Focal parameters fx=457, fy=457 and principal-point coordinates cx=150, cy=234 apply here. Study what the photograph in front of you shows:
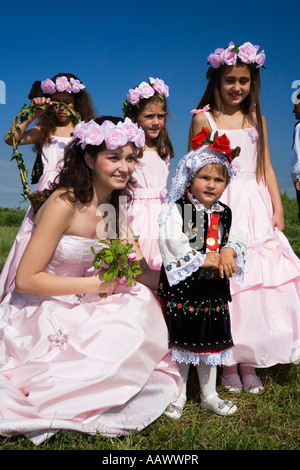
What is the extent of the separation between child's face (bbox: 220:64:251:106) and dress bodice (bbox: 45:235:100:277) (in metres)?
1.84

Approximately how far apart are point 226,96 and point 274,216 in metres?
1.16

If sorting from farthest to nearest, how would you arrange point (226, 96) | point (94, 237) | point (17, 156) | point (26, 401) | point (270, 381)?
1. point (17, 156)
2. point (226, 96)
3. point (270, 381)
4. point (94, 237)
5. point (26, 401)

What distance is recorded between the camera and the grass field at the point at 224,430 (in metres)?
2.71

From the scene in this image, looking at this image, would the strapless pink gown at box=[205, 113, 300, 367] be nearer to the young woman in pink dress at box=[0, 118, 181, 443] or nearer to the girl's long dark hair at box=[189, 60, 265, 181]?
the girl's long dark hair at box=[189, 60, 265, 181]

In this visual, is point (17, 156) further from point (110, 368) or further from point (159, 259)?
point (110, 368)

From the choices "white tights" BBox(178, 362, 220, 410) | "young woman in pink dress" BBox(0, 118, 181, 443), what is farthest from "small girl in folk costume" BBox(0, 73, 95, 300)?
"white tights" BBox(178, 362, 220, 410)

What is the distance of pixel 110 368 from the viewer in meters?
2.77

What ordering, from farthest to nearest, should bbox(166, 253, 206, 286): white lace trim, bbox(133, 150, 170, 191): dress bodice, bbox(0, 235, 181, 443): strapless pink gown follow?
bbox(133, 150, 170, 191): dress bodice < bbox(166, 253, 206, 286): white lace trim < bbox(0, 235, 181, 443): strapless pink gown

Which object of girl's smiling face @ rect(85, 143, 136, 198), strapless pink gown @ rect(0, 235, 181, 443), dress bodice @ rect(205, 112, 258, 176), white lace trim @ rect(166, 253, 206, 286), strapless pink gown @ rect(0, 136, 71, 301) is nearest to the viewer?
strapless pink gown @ rect(0, 235, 181, 443)

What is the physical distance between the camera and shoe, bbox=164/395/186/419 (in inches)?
123

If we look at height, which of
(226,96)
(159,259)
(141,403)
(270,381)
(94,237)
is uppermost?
(226,96)

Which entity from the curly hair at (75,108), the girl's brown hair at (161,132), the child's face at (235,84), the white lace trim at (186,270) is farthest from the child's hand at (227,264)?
the curly hair at (75,108)

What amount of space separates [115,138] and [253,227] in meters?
1.44
